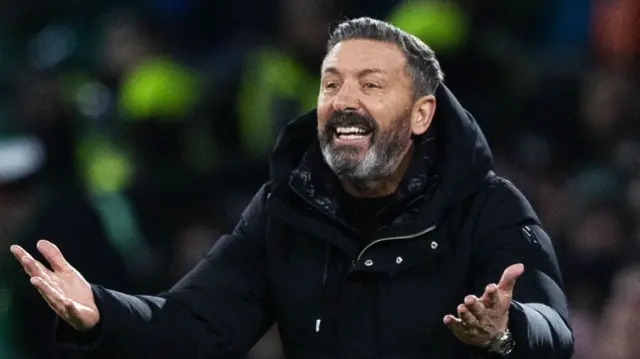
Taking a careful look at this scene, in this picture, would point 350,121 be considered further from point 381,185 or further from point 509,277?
point 509,277

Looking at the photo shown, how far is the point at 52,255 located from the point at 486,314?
112 cm

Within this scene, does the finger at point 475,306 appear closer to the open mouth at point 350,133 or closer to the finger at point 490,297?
the finger at point 490,297

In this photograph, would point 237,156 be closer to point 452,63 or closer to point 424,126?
point 452,63

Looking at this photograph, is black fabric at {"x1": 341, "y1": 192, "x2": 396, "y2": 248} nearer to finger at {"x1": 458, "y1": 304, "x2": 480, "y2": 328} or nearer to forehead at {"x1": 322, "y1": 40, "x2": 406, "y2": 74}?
forehead at {"x1": 322, "y1": 40, "x2": 406, "y2": 74}

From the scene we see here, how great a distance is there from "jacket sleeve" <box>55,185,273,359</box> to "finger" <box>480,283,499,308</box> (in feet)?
2.95

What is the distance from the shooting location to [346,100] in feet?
15.0

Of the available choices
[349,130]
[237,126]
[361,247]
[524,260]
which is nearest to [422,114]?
[349,130]

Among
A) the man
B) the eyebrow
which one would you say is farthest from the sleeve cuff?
the eyebrow

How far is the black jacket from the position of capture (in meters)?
4.46

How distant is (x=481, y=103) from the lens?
7297mm

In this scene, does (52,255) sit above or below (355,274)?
above

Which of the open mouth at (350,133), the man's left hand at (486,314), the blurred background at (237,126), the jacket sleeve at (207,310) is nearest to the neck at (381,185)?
the open mouth at (350,133)

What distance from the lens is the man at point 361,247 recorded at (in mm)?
4449

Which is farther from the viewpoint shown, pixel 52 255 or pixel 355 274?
pixel 355 274
